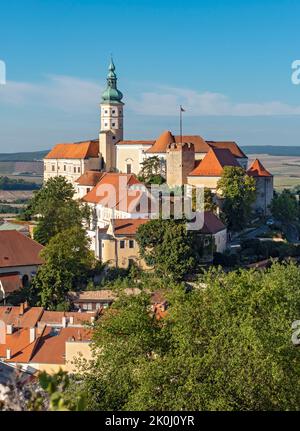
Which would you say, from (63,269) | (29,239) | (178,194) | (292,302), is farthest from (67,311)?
(292,302)

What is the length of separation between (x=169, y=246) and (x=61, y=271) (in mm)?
4604

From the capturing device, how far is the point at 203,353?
15.4m

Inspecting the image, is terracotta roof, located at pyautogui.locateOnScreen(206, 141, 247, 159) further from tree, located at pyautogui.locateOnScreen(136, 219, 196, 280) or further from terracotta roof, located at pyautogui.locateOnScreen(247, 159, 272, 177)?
tree, located at pyautogui.locateOnScreen(136, 219, 196, 280)

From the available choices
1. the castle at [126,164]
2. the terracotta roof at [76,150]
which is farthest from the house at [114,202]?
the terracotta roof at [76,150]

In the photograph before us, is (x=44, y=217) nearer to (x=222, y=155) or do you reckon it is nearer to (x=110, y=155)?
(x=222, y=155)

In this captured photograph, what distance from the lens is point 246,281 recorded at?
18453 millimetres

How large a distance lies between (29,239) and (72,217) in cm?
255

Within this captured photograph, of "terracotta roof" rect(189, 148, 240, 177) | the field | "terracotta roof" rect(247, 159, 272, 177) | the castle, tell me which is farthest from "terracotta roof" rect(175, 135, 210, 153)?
the field

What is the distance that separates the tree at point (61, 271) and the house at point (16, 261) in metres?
1.28

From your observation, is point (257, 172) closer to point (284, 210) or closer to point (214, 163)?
point (284, 210)

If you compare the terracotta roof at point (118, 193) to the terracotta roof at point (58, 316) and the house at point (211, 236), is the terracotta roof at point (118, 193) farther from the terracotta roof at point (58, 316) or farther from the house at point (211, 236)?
the terracotta roof at point (58, 316)

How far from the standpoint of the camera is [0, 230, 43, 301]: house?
36938mm

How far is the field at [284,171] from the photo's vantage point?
355 ft

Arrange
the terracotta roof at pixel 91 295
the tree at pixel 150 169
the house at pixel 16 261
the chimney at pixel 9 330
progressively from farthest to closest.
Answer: the tree at pixel 150 169
the house at pixel 16 261
the terracotta roof at pixel 91 295
the chimney at pixel 9 330
